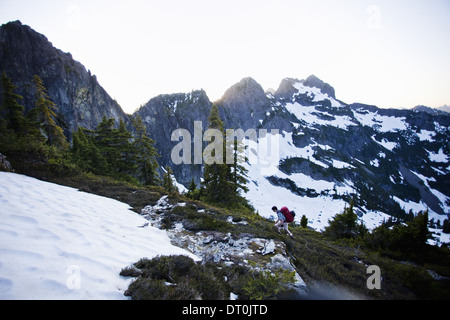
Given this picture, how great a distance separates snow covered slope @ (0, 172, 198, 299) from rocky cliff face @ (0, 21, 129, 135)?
59157 mm

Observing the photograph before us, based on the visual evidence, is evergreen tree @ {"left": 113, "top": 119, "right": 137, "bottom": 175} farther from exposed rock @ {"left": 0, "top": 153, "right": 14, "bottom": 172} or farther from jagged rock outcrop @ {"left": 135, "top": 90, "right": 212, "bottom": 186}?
jagged rock outcrop @ {"left": 135, "top": 90, "right": 212, "bottom": 186}

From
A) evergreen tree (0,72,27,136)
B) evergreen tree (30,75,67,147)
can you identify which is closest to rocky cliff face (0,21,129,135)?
evergreen tree (30,75,67,147)

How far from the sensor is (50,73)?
197ft

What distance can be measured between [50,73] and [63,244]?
3260 inches

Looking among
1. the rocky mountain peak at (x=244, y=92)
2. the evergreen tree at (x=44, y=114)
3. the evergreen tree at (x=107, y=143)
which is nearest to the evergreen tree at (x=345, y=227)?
the evergreen tree at (x=107, y=143)

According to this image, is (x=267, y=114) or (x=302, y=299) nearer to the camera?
(x=302, y=299)

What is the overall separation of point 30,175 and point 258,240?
42.1 ft

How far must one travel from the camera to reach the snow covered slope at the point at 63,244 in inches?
124

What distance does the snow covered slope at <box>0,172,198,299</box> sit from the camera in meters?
3.15

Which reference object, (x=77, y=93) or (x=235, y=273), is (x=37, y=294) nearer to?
(x=235, y=273)

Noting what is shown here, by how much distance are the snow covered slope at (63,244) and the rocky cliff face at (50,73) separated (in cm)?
5916

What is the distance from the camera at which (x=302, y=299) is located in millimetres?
4402

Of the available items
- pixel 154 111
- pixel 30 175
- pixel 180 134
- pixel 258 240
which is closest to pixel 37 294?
pixel 258 240

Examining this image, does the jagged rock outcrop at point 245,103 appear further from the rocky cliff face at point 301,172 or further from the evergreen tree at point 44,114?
the evergreen tree at point 44,114
